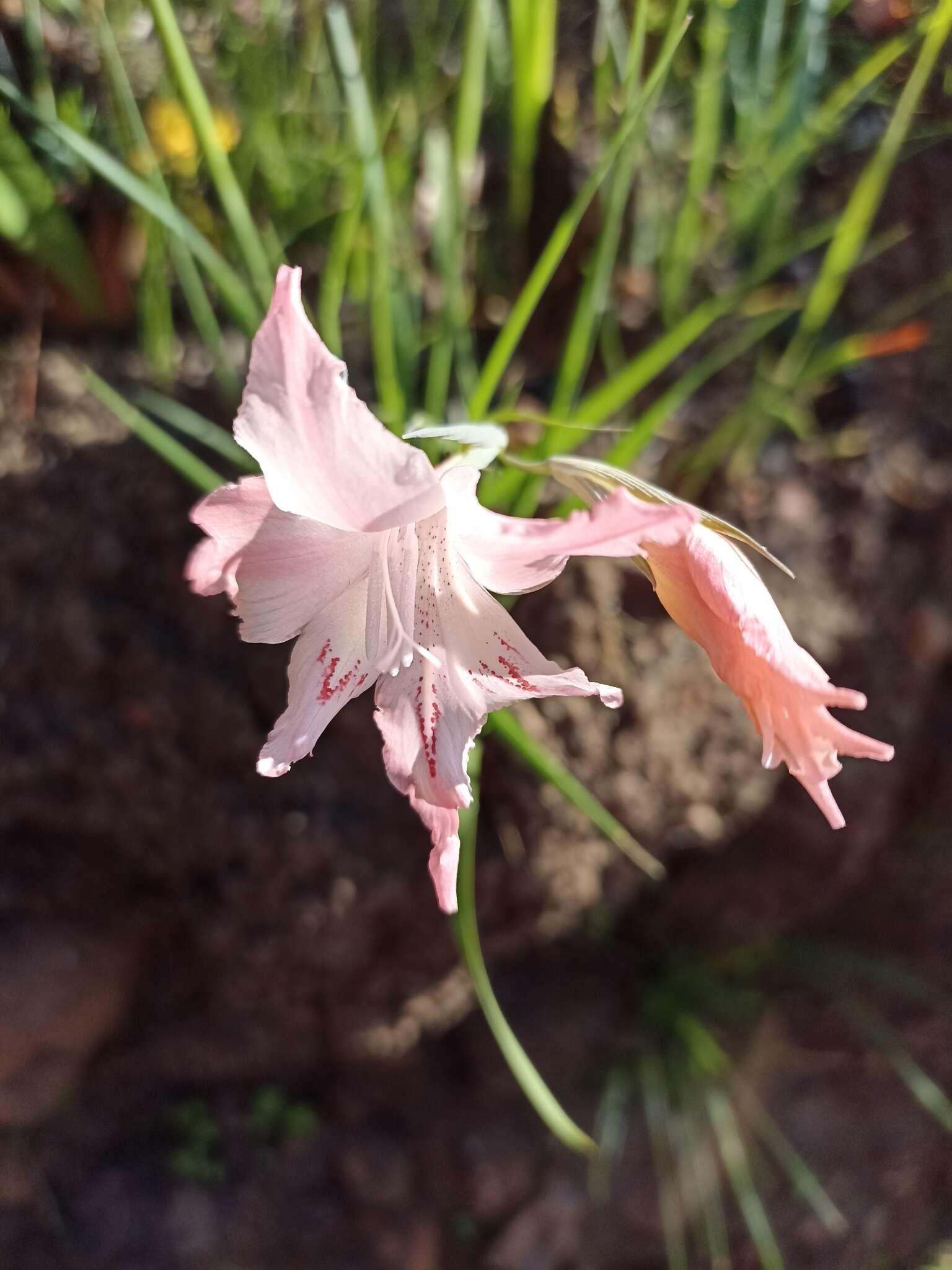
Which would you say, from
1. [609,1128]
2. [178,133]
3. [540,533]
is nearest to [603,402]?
[540,533]

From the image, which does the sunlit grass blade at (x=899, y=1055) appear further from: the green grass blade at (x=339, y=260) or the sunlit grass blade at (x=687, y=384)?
the green grass blade at (x=339, y=260)

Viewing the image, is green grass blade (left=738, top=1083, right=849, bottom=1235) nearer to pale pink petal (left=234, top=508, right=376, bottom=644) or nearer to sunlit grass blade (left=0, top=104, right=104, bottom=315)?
pale pink petal (left=234, top=508, right=376, bottom=644)

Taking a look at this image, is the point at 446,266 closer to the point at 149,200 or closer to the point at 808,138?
the point at 149,200

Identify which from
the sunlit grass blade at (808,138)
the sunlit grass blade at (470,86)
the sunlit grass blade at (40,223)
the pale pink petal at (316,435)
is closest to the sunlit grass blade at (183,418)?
the sunlit grass blade at (40,223)

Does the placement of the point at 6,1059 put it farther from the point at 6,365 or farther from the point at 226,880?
the point at 6,365

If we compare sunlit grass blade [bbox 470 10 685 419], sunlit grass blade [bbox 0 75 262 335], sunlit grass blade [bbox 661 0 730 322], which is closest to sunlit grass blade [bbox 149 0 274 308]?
sunlit grass blade [bbox 0 75 262 335]

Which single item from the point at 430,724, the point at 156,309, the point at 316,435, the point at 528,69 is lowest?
the point at 430,724

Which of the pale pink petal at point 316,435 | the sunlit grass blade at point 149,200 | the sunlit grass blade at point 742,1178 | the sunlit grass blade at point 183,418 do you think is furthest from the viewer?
the sunlit grass blade at point 742,1178

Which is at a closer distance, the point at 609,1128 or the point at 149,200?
the point at 149,200
